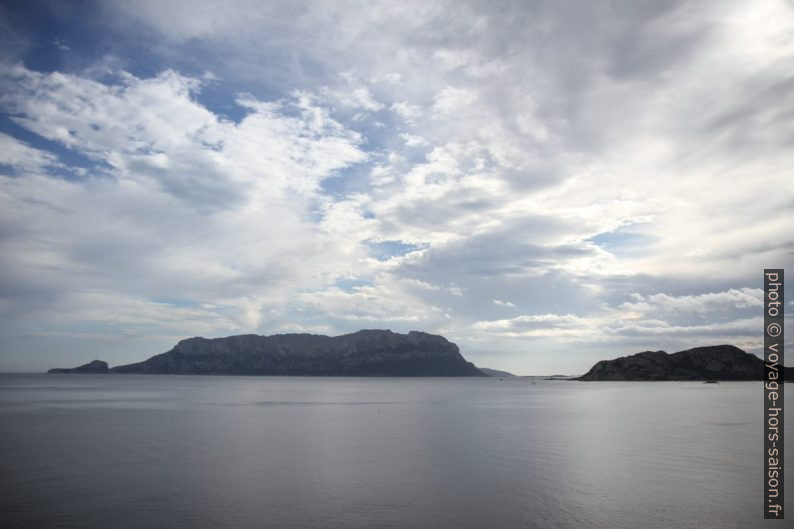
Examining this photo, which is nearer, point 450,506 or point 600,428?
point 450,506

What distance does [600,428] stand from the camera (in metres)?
73.8

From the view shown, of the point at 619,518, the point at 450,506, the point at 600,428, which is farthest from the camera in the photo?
the point at 600,428

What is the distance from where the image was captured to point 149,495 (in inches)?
1291

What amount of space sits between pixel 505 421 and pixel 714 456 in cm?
3810

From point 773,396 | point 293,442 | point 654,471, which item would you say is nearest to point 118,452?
point 293,442

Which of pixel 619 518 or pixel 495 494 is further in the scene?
pixel 495 494

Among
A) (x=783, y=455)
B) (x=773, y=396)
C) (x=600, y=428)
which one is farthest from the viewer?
(x=773, y=396)

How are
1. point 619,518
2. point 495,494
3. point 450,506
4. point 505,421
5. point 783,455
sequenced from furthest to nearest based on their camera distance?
point 505,421 → point 783,455 → point 495,494 → point 450,506 → point 619,518

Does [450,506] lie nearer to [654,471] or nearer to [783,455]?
[654,471]

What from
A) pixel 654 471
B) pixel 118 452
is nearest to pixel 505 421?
pixel 654 471

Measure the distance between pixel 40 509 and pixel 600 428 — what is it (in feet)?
223

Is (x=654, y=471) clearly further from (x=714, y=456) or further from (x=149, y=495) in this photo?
(x=149, y=495)

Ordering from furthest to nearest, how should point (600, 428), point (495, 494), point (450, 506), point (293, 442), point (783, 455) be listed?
point (600, 428)
point (293, 442)
point (783, 455)
point (495, 494)
point (450, 506)

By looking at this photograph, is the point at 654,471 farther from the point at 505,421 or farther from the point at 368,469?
the point at 505,421
